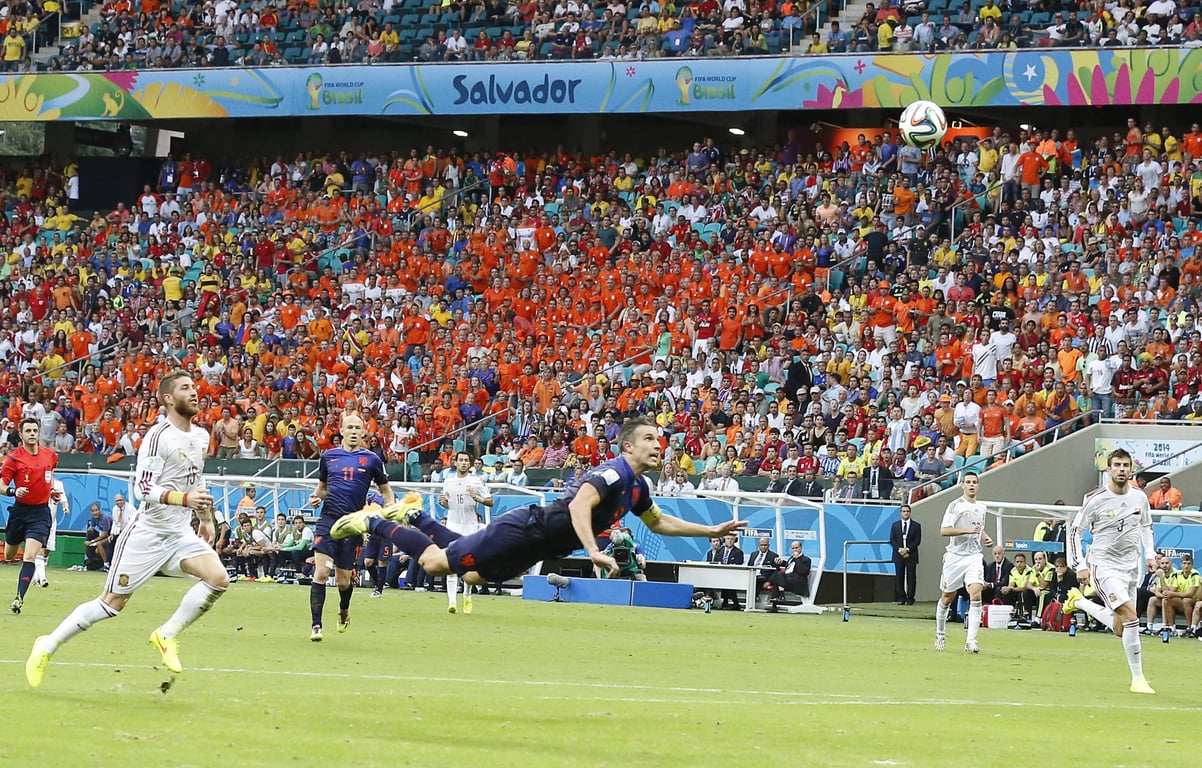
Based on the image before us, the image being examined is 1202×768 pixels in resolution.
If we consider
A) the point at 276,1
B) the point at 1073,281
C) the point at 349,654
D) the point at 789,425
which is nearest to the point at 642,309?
the point at 789,425

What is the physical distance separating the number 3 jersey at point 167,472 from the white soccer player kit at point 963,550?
1034 centimetres

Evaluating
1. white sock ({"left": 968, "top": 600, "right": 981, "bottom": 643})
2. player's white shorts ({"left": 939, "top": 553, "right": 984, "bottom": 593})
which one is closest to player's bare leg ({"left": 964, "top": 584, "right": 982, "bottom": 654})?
white sock ({"left": 968, "top": 600, "right": 981, "bottom": 643})

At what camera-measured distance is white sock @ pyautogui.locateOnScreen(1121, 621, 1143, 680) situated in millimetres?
15305

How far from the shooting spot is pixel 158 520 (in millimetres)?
12469

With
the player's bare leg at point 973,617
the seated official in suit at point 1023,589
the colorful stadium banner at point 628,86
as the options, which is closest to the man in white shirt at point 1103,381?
the seated official in suit at point 1023,589

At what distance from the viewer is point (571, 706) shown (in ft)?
39.2

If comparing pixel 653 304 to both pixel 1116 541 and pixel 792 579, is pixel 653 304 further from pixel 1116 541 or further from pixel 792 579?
pixel 1116 541

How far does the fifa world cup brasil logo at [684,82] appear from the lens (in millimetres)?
39250

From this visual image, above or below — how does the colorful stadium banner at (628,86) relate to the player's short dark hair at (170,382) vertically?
above

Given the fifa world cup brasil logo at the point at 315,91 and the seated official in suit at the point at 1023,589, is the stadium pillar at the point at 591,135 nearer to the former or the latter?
the fifa world cup brasil logo at the point at 315,91

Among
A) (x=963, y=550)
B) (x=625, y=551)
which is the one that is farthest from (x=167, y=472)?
(x=625, y=551)

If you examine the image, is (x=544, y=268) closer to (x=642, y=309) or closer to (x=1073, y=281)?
(x=642, y=309)

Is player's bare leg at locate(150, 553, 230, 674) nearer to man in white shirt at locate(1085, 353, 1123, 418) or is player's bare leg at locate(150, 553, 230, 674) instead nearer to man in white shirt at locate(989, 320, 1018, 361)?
man in white shirt at locate(1085, 353, 1123, 418)

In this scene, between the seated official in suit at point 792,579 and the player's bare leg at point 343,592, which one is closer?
the player's bare leg at point 343,592
